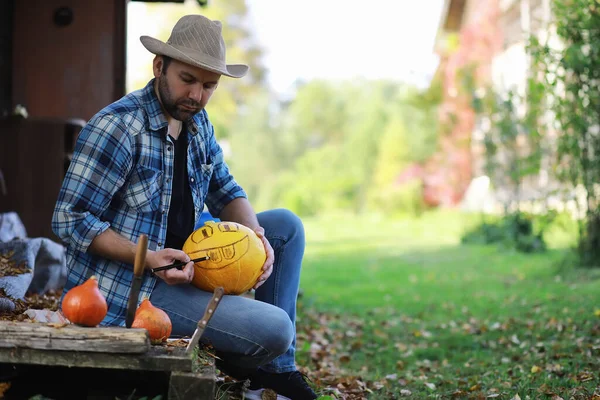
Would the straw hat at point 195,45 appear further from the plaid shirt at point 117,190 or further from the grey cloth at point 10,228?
the grey cloth at point 10,228

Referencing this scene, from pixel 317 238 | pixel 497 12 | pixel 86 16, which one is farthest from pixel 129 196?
pixel 497 12

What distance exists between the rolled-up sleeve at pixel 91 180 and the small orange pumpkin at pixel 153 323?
40 cm

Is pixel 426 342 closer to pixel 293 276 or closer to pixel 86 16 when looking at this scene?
pixel 293 276

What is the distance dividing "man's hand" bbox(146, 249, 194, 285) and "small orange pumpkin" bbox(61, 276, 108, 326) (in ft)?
1.14

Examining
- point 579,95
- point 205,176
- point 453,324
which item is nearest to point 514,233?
point 579,95

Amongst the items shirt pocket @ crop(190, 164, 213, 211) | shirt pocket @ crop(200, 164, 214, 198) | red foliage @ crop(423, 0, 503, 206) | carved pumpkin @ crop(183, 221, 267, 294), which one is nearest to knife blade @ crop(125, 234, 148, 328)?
carved pumpkin @ crop(183, 221, 267, 294)

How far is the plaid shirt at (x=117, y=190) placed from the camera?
3109 mm

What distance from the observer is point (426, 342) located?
20.6 ft

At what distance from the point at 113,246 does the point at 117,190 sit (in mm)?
241

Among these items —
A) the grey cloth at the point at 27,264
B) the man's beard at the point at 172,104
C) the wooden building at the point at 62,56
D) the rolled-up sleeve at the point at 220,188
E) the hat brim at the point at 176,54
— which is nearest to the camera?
the hat brim at the point at 176,54

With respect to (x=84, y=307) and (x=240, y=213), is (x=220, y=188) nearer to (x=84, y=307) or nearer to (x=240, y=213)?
(x=240, y=213)

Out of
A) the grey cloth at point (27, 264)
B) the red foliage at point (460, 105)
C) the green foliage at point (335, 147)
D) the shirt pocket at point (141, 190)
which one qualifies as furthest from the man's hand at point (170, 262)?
the green foliage at point (335, 147)

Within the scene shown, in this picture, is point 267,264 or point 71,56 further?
point 71,56

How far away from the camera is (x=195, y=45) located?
329 centimetres
